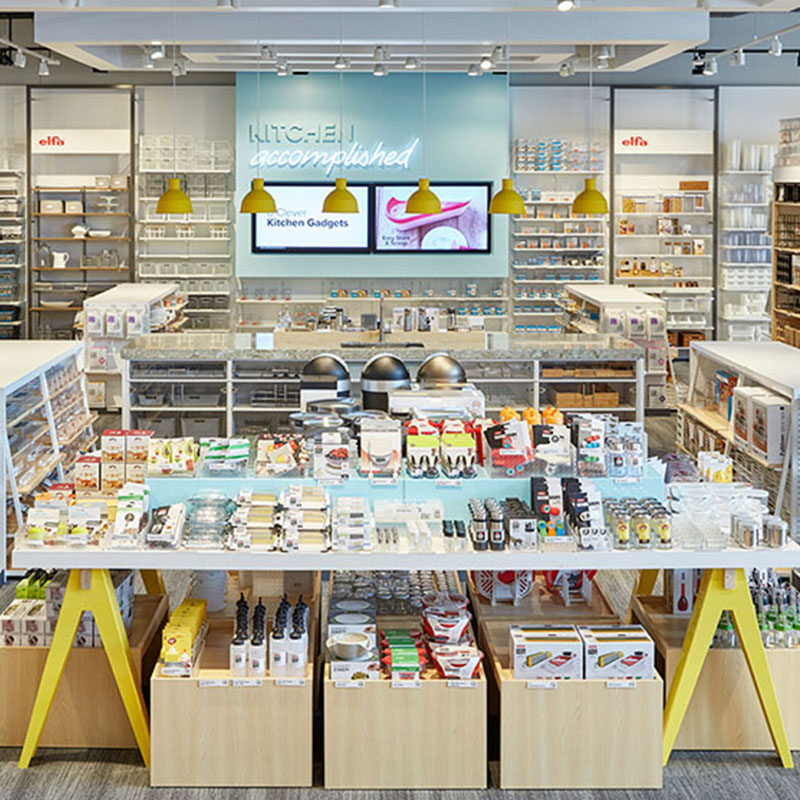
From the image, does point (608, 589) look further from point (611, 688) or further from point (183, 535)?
point (183, 535)

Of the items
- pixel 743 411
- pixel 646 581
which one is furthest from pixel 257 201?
pixel 646 581

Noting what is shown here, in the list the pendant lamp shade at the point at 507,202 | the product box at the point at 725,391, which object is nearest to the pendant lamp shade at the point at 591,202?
the pendant lamp shade at the point at 507,202

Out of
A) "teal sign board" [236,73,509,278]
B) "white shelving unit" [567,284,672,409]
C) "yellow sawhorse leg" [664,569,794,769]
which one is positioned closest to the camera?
"yellow sawhorse leg" [664,569,794,769]

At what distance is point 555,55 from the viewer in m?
13.0

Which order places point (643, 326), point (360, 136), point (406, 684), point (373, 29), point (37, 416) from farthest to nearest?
1. point (360, 136)
2. point (643, 326)
3. point (373, 29)
4. point (37, 416)
5. point (406, 684)

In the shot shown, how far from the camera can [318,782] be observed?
15.8 feet

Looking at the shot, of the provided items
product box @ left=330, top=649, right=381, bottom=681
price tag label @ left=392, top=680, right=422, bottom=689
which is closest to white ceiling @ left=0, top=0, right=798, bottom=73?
product box @ left=330, top=649, right=381, bottom=681

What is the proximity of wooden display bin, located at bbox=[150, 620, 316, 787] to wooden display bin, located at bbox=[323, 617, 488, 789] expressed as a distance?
11cm

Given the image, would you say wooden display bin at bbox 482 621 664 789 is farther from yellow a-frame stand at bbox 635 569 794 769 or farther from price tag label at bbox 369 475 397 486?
price tag label at bbox 369 475 397 486

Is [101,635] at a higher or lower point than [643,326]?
lower

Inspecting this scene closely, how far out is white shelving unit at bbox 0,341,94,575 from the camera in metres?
7.46

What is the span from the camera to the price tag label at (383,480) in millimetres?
5156

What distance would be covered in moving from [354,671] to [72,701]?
1159 millimetres

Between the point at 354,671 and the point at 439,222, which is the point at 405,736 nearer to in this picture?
the point at 354,671
